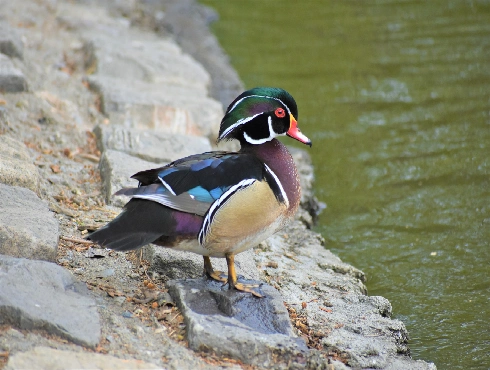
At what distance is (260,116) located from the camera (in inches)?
143

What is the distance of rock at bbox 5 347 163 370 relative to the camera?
8.98 ft

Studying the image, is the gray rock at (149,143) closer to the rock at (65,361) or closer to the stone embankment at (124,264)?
the stone embankment at (124,264)

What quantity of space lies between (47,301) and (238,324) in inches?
34.3

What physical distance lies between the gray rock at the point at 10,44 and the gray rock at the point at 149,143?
4.36 feet

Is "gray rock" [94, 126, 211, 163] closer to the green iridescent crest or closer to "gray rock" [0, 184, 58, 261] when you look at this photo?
"gray rock" [0, 184, 58, 261]

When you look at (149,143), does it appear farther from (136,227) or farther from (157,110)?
(136,227)

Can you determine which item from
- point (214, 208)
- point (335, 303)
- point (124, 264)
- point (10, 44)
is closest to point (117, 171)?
point (124, 264)

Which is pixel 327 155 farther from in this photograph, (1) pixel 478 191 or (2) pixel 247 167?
(2) pixel 247 167

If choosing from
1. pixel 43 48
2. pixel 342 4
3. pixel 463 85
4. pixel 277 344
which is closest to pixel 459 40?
pixel 463 85

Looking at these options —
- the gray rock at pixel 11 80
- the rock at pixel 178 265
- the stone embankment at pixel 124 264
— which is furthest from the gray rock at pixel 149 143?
the rock at pixel 178 265

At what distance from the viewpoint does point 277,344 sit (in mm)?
3203

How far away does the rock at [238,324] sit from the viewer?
Result: 10.4 feet

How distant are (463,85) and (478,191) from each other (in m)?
2.32

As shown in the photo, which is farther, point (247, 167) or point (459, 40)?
point (459, 40)
